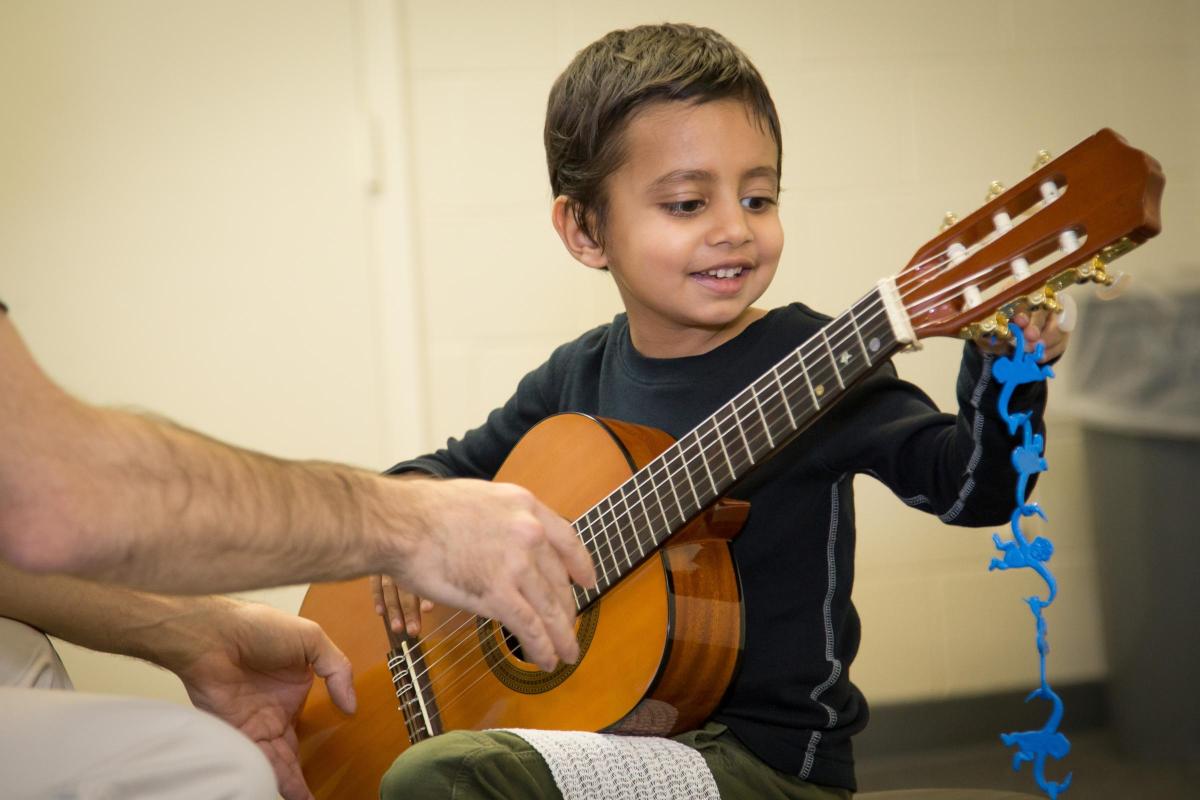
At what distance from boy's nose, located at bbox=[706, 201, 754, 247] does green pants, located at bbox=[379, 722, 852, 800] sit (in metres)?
0.54

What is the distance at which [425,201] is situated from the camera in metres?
2.57

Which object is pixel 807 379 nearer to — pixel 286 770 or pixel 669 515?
pixel 669 515

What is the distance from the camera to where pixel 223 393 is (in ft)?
8.40

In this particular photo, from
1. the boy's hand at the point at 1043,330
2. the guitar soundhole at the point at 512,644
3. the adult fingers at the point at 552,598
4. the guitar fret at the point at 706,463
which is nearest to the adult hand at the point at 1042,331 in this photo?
the boy's hand at the point at 1043,330

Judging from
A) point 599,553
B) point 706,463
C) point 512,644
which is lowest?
point 512,644

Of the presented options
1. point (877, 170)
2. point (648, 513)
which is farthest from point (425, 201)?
point (648, 513)

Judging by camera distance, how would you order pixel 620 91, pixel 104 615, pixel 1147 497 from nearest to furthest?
pixel 104 615, pixel 620 91, pixel 1147 497

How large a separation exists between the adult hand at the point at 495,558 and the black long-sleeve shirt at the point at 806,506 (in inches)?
11.0

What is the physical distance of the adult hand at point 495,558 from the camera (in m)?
1.04

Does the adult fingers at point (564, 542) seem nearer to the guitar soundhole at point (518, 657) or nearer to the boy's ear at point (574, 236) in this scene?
the guitar soundhole at point (518, 657)

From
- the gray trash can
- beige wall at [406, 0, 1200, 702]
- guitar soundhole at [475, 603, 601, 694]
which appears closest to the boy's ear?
guitar soundhole at [475, 603, 601, 694]

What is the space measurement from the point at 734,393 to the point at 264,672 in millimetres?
671

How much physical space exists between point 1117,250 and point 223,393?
201 centimetres

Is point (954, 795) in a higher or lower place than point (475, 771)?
lower
